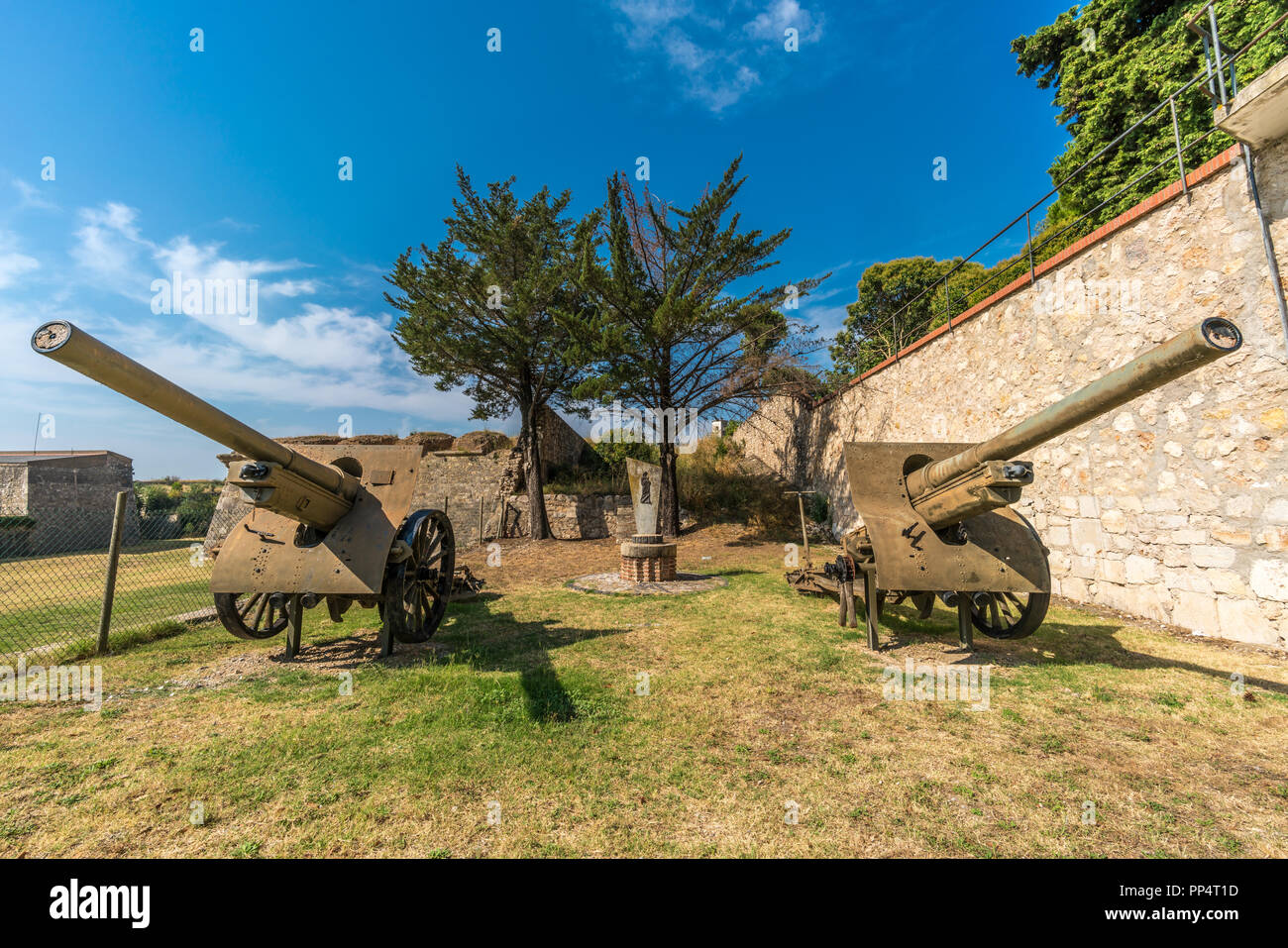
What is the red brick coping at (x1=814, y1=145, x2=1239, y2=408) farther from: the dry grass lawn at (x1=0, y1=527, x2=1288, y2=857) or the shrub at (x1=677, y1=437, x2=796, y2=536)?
the shrub at (x1=677, y1=437, x2=796, y2=536)

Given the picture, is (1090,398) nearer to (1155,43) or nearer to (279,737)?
(279,737)

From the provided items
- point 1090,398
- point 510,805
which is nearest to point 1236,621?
point 1090,398

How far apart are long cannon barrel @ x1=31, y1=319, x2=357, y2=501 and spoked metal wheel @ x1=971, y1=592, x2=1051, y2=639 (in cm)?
665

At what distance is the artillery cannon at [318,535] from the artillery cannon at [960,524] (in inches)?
182

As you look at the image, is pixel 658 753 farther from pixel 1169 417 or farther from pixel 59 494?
pixel 59 494

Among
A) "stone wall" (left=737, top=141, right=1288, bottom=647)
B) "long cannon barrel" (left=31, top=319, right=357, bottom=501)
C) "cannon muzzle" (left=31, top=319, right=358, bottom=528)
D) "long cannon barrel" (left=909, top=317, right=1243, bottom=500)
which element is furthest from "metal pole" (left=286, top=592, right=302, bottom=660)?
"stone wall" (left=737, top=141, right=1288, bottom=647)

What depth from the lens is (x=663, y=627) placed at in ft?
20.3

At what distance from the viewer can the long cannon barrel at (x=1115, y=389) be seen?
284 centimetres

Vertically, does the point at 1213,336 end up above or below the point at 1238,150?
below

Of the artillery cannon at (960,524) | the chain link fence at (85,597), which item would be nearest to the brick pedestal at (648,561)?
the artillery cannon at (960,524)

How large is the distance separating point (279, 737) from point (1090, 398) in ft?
20.0

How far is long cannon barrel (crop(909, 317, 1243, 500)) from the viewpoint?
2842mm

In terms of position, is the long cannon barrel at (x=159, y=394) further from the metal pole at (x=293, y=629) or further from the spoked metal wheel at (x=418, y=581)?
the metal pole at (x=293, y=629)

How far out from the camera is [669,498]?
15234 millimetres
